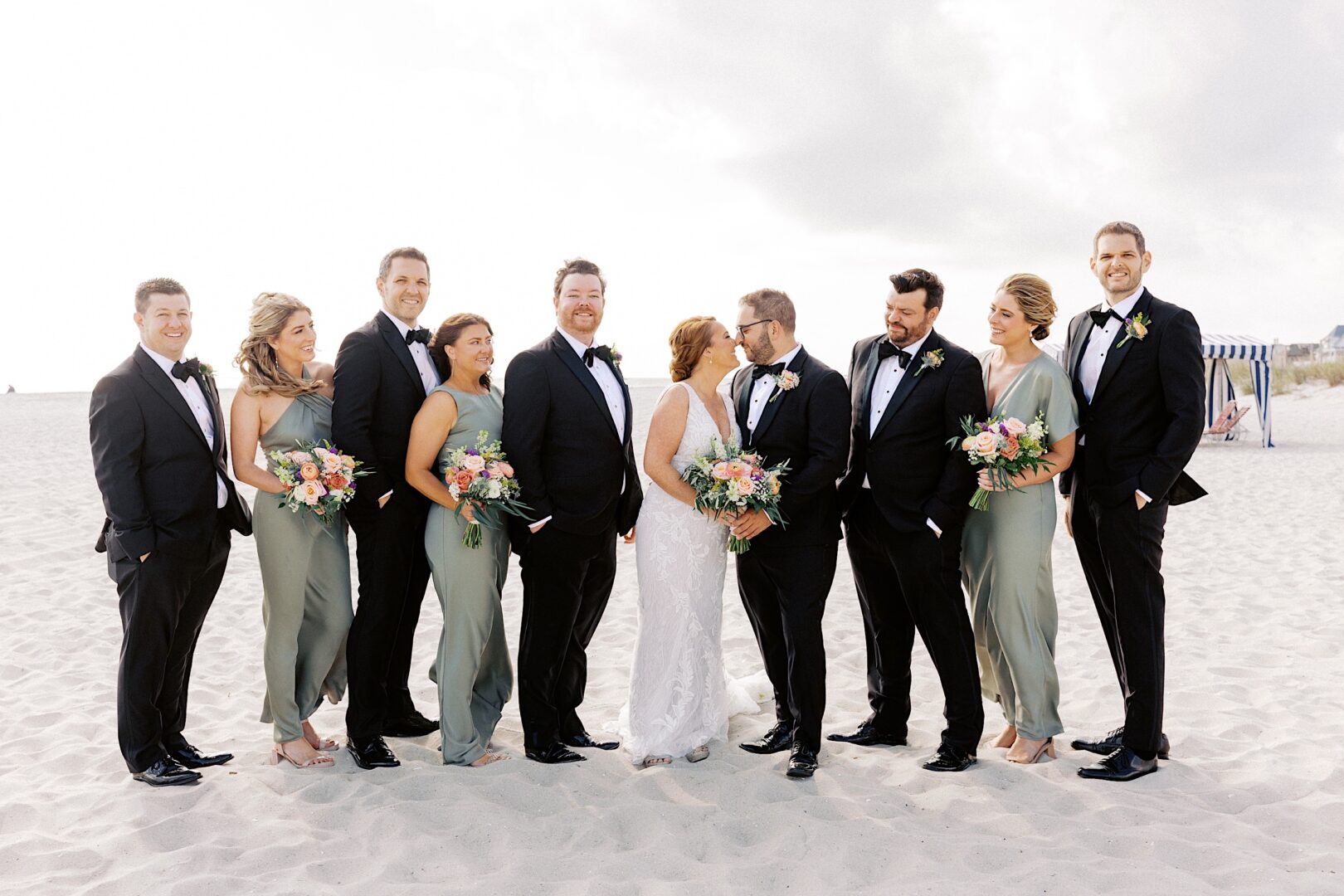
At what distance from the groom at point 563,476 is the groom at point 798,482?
74 centimetres

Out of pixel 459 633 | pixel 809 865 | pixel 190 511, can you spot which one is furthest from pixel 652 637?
pixel 190 511

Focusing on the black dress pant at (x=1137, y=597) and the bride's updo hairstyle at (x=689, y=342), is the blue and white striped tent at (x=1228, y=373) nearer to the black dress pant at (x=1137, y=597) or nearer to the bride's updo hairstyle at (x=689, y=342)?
the black dress pant at (x=1137, y=597)

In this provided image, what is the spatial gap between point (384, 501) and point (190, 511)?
0.96 m

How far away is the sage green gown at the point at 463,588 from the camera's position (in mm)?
5195

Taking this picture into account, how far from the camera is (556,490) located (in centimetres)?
513

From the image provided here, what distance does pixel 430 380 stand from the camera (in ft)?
17.7

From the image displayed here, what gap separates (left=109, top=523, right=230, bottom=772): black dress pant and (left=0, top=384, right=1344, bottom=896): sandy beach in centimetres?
32

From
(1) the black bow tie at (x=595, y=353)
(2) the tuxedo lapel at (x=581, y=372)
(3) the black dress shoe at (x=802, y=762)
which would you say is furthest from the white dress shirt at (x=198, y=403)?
(3) the black dress shoe at (x=802, y=762)

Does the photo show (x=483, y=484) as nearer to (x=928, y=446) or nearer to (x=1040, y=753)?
(x=928, y=446)

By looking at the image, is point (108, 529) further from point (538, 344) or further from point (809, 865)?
point (809, 865)

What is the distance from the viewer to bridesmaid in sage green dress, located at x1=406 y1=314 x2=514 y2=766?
5.09m

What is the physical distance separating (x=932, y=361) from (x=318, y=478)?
320 cm

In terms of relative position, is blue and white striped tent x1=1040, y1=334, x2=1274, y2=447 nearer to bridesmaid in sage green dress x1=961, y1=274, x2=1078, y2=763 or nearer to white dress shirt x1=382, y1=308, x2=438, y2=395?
bridesmaid in sage green dress x1=961, y1=274, x2=1078, y2=763

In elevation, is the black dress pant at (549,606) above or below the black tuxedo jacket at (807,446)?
below
